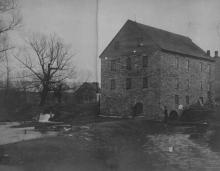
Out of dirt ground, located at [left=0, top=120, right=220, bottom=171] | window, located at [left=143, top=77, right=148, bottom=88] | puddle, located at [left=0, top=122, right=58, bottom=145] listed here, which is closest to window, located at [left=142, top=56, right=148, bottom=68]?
window, located at [left=143, top=77, right=148, bottom=88]

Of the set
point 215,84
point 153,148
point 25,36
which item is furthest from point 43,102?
point 215,84

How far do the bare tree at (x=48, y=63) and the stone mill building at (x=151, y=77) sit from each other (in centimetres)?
283

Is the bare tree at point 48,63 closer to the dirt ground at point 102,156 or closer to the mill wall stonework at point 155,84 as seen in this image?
the dirt ground at point 102,156

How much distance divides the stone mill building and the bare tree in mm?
2828

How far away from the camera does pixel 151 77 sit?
33.4 feet

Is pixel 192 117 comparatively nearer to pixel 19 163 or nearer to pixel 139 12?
pixel 139 12

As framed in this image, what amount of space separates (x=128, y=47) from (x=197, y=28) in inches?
196

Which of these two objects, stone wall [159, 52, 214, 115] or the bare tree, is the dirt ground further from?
stone wall [159, 52, 214, 115]

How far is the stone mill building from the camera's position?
8883mm

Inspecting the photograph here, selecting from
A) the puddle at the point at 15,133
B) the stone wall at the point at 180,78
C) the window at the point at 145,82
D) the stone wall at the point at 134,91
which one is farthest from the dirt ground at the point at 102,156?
the window at the point at 145,82

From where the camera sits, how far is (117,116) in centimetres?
986

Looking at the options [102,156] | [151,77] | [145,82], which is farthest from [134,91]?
[102,156]

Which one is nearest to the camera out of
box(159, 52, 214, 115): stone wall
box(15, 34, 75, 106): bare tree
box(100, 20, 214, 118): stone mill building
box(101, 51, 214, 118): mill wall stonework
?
box(15, 34, 75, 106): bare tree

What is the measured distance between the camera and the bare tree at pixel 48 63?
5.42 metres
